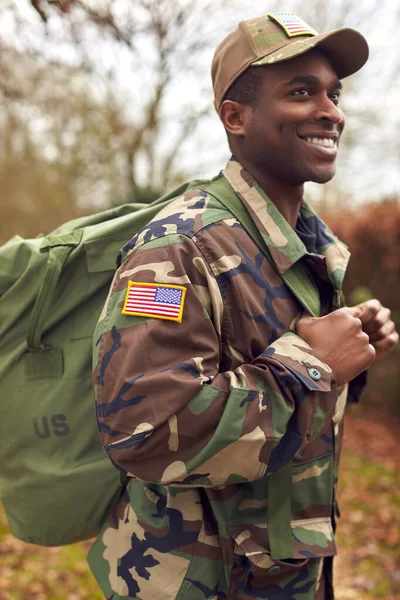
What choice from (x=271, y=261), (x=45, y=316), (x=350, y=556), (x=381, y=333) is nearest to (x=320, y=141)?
(x=271, y=261)

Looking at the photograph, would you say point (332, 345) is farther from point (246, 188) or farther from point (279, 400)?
point (246, 188)

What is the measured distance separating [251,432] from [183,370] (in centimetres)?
24

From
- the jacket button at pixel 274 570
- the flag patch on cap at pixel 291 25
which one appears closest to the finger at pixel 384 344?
the jacket button at pixel 274 570

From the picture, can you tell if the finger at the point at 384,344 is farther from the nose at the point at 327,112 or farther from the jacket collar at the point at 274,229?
the nose at the point at 327,112

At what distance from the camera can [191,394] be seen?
1368 millimetres

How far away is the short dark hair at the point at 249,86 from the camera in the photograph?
5.83 ft

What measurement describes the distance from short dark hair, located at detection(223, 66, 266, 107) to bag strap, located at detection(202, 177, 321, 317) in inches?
11.1

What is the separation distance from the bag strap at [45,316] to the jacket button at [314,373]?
2.67 ft

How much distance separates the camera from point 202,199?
171cm

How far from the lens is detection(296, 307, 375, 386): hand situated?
1.59 metres

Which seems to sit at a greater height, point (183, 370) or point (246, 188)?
point (246, 188)

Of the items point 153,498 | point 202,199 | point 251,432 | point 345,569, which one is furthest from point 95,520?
point 345,569

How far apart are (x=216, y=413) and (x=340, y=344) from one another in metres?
0.45

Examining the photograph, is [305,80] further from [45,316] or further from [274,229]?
[45,316]
